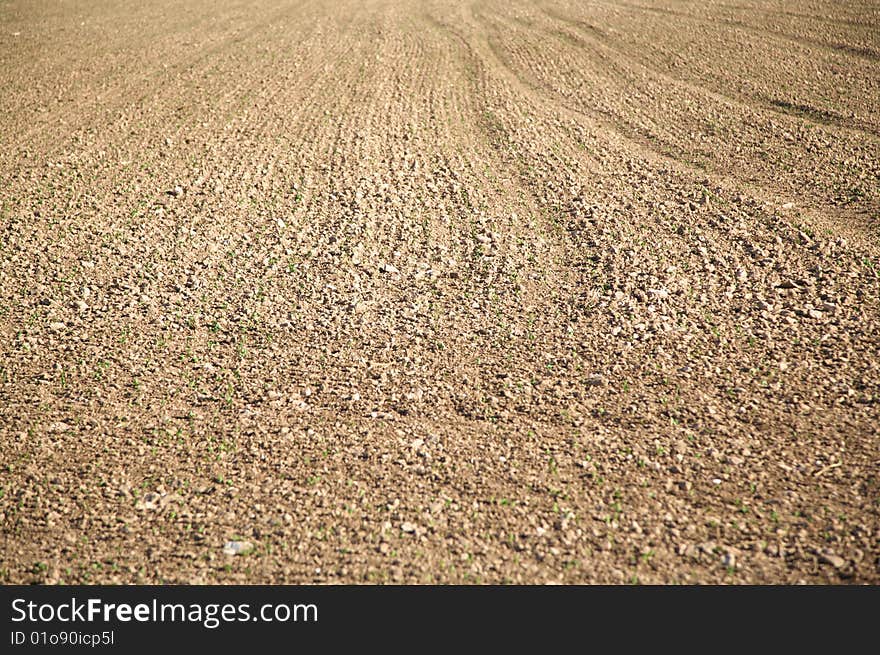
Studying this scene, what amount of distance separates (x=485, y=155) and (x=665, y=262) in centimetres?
334

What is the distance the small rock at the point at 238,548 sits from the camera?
3752 millimetres

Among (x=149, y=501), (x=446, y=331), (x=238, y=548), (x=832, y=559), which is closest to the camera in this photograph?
(x=832, y=559)

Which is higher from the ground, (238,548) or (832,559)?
(832,559)

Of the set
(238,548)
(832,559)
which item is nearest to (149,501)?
(238,548)

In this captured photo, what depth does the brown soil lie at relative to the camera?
381 cm

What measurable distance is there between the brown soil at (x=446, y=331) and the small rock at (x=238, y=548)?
0.05m

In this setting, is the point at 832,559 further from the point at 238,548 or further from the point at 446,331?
the point at 238,548

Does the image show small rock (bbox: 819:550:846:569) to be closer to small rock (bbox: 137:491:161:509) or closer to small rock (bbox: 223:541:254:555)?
small rock (bbox: 223:541:254:555)

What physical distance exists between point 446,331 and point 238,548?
2510mm

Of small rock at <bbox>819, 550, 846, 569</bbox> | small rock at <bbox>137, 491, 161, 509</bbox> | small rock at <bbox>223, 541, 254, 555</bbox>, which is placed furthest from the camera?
small rock at <bbox>137, 491, 161, 509</bbox>

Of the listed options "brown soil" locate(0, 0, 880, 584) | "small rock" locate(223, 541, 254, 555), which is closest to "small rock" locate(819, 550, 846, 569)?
"brown soil" locate(0, 0, 880, 584)

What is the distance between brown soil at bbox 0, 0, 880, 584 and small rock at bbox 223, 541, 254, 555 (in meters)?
0.05

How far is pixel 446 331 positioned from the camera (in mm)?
5551

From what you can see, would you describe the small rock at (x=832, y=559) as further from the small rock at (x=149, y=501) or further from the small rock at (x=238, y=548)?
the small rock at (x=149, y=501)
